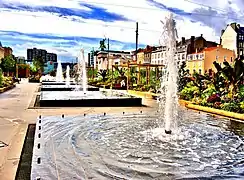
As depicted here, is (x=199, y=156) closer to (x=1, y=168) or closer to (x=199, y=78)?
(x=1, y=168)

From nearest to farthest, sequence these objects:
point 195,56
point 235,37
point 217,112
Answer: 1. point 217,112
2. point 195,56
3. point 235,37

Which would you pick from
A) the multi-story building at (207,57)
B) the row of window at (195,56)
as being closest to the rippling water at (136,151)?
the multi-story building at (207,57)

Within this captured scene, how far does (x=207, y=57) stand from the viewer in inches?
2199

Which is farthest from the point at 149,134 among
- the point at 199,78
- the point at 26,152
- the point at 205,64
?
the point at 205,64

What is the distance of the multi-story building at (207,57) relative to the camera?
183 ft

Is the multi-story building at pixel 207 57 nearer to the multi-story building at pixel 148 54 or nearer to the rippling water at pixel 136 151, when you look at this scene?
the multi-story building at pixel 148 54

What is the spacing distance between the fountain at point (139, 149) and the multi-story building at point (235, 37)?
5614 centimetres

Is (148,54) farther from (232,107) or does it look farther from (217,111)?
(232,107)

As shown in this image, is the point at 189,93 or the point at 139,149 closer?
the point at 139,149

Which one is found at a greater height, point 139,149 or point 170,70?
point 170,70

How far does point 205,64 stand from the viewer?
185 ft

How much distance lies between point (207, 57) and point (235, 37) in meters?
9.80

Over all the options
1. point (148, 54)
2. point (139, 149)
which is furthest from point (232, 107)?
point (148, 54)

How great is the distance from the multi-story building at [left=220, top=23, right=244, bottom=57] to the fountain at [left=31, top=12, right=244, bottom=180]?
56144 millimetres
